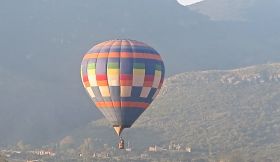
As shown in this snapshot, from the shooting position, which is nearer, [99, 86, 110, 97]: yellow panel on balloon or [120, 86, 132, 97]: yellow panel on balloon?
[120, 86, 132, 97]: yellow panel on balloon

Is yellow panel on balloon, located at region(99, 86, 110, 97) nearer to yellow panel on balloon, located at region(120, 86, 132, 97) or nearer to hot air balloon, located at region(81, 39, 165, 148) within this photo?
hot air balloon, located at region(81, 39, 165, 148)

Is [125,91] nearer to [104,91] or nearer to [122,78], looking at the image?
[122,78]

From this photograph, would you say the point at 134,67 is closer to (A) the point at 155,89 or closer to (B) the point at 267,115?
(A) the point at 155,89

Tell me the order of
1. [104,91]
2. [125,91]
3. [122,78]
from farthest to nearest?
[104,91]
[122,78]
[125,91]

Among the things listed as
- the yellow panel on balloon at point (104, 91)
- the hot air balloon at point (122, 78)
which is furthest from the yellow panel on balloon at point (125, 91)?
the yellow panel on balloon at point (104, 91)

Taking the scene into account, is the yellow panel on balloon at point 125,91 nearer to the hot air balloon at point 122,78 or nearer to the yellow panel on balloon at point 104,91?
the hot air balloon at point 122,78

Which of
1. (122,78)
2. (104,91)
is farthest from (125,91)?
(104,91)

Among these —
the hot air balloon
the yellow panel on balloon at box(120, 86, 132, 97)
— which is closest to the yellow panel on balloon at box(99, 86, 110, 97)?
the hot air balloon

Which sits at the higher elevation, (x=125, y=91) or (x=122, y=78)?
(x=122, y=78)

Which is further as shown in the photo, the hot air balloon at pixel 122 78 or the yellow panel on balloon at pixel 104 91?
the yellow panel on balloon at pixel 104 91
